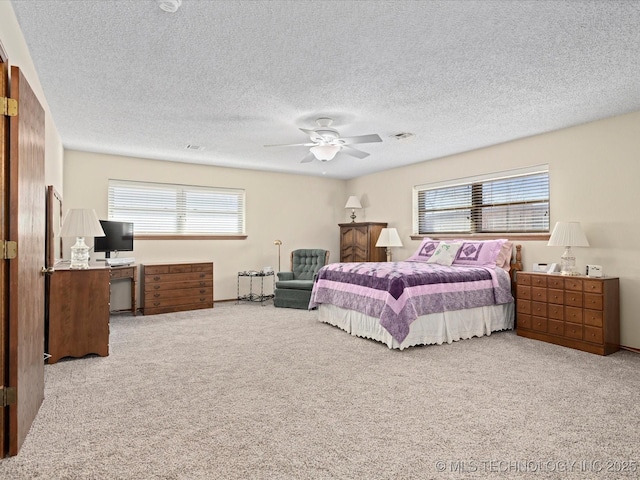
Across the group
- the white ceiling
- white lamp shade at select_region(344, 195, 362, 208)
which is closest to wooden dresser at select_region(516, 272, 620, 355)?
the white ceiling

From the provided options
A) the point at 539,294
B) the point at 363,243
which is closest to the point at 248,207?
the point at 363,243

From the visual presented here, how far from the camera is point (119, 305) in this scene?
6219 millimetres

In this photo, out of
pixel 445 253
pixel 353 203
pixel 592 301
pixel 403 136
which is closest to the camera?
pixel 592 301

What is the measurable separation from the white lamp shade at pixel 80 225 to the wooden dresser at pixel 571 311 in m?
4.81

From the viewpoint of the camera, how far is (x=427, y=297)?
438cm

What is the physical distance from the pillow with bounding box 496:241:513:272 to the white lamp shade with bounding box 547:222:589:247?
88 centimetres

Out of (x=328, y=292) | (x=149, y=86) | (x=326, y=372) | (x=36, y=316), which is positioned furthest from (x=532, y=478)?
(x=149, y=86)

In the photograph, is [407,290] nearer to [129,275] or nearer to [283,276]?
[283,276]

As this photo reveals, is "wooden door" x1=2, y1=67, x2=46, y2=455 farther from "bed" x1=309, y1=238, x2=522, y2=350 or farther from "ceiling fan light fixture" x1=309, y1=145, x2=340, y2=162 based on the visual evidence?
"bed" x1=309, y1=238, x2=522, y2=350

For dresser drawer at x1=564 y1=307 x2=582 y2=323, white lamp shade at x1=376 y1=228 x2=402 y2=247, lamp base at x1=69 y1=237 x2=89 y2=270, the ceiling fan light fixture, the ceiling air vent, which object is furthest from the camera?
white lamp shade at x1=376 y1=228 x2=402 y2=247

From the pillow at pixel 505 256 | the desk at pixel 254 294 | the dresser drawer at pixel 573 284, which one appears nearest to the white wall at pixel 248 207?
the desk at pixel 254 294

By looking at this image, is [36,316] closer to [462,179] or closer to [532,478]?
[532,478]

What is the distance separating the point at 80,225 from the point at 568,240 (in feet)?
17.0

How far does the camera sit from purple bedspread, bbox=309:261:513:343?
13.8 feet
